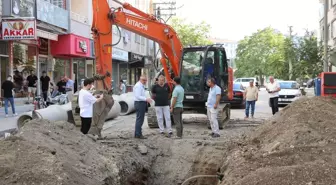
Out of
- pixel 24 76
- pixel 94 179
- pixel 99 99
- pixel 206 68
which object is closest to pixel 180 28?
pixel 24 76

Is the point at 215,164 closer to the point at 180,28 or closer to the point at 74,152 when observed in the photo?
the point at 74,152

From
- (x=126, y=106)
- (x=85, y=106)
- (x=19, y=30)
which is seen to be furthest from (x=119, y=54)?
(x=85, y=106)

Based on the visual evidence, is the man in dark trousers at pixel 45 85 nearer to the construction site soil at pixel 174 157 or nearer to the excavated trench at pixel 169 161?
the construction site soil at pixel 174 157

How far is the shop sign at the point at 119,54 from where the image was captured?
3338 centimetres

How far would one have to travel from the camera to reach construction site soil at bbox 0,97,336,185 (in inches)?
202

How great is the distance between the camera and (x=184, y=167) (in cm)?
851

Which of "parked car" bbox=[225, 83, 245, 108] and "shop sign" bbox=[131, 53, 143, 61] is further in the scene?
"shop sign" bbox=[131, 53, 143, 61]

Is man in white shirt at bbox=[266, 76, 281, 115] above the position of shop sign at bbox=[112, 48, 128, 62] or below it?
below

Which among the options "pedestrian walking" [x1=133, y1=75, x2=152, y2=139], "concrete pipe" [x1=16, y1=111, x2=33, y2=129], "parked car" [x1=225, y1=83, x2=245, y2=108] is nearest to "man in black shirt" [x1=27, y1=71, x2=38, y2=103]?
"concrete pipe" [x1=16, y1=111, x2=33, y2=129]

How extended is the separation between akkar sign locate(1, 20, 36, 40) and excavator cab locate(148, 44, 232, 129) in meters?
7.59

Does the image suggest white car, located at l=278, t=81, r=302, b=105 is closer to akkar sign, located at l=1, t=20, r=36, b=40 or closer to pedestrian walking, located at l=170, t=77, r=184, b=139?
pedestrian walking, located at l=170, t=77, r=184, b=139

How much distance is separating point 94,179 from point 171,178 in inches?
92.8

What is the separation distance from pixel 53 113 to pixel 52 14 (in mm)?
9669

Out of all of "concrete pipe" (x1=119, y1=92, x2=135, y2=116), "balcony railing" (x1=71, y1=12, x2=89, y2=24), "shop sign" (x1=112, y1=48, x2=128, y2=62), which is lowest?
"concrete pipe" (x1=119, y1=92, x2=135, y2=116)
